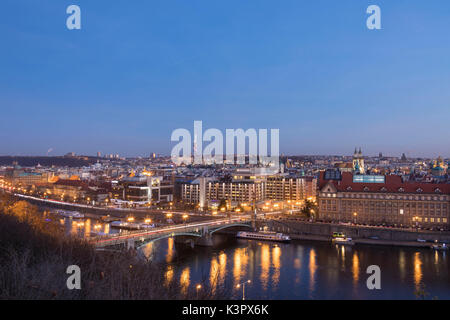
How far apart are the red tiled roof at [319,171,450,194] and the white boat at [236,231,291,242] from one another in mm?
4609

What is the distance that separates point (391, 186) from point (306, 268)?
9.83 metres

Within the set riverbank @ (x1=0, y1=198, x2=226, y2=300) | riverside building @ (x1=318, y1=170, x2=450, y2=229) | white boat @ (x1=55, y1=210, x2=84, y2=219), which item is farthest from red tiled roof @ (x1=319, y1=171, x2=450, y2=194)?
riverbank @ (x1=0, y1=198, x2=226, y2=300)

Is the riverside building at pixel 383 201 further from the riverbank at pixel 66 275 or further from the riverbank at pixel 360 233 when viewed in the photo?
the riverbank at pixel 66 275

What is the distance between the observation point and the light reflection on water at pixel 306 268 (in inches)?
458

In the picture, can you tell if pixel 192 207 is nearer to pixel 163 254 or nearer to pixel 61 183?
pixel 163 254

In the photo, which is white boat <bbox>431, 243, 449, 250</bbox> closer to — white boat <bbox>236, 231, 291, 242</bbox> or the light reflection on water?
the light reflection on water

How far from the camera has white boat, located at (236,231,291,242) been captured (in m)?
20.3

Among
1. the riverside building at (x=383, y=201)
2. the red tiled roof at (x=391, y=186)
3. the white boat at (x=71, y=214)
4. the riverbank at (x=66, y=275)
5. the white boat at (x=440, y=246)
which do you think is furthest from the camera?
the white boat at (x=71, y=214)

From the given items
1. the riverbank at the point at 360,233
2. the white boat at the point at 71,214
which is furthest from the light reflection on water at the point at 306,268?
the white boat at the point at 71,214

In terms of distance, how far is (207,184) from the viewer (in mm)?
34094

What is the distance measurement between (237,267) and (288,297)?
3691mm

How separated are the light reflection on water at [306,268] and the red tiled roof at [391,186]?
449cm
